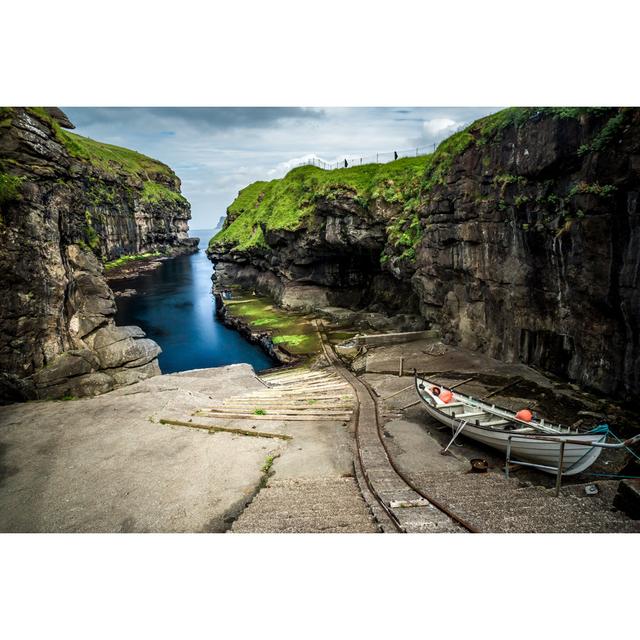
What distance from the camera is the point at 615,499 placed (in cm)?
909

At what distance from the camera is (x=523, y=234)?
68.2 ft

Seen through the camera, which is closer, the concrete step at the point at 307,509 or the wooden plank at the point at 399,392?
the concrete step at the point at 307,509

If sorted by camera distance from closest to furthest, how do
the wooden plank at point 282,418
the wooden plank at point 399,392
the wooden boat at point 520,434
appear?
1. the wooden boat at point 520,434
2. the wooden plank at point 282,418
3. the wooden plank at point 399,392

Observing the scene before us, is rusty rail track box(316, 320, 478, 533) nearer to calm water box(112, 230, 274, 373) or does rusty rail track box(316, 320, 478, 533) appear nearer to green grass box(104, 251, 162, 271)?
calm water box(112, 230, 274, 373)

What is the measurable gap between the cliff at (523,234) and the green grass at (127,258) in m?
74.8

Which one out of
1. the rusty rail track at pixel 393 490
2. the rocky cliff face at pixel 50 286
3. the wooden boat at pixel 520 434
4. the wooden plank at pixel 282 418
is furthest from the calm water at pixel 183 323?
the wooden boat at pixel 520 434

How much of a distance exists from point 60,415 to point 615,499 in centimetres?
2000

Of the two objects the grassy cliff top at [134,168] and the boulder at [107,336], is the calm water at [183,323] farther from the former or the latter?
the grassy cliff top at [134,168]

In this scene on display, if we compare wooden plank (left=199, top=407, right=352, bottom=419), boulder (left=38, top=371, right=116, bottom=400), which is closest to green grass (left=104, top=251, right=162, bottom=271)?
boulder (left=38, top=371, right=116, bottom=400)

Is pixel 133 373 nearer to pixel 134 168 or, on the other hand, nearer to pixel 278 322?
pixel 278 322

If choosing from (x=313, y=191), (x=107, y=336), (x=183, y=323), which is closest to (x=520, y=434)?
(x=107, y=336)

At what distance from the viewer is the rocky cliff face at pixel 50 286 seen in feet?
61.3

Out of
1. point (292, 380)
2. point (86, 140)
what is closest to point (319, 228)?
point (292, 380)

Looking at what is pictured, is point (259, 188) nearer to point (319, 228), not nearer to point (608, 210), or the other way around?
point (319, 228)
